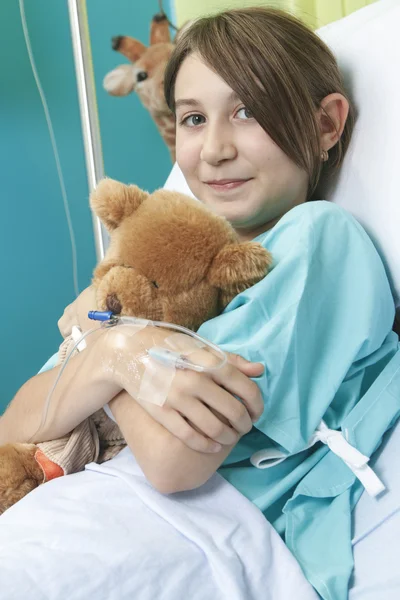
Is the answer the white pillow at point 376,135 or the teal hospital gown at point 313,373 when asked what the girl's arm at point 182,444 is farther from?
the white pillow at point 376,135

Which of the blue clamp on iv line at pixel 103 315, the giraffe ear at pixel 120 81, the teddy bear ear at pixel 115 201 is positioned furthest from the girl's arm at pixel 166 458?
the giraffe ear at pixel 120 81

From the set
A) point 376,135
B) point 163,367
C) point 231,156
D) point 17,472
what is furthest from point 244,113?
point 17,472

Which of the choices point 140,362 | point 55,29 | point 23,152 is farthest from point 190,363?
point 55,29

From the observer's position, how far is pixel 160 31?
84.4 inches

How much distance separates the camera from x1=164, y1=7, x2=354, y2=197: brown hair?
95 centimetres

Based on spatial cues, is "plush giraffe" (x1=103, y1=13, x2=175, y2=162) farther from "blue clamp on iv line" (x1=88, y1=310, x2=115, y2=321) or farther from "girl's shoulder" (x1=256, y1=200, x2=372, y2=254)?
"blue clamp on iv line" (x1=88, y1=310, x2=115, y2=321)

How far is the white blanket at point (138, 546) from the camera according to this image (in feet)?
2.06

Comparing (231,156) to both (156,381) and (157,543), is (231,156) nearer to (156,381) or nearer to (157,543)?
(156,381)

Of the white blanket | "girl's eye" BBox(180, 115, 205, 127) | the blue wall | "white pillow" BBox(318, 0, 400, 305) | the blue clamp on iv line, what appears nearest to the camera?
the white blanket

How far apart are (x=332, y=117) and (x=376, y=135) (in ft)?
0.31

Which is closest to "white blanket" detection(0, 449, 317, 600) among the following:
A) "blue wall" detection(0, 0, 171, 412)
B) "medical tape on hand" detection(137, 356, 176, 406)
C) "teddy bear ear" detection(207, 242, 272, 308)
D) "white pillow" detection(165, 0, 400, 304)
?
"medical tape on hand" detection(137, 356, 176, 406)

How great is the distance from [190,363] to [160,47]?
67.7 inches

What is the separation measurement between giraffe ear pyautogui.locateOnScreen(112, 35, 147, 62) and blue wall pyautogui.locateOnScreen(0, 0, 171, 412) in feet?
0.13

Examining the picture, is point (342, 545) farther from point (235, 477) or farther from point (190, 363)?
point (190, 363)
